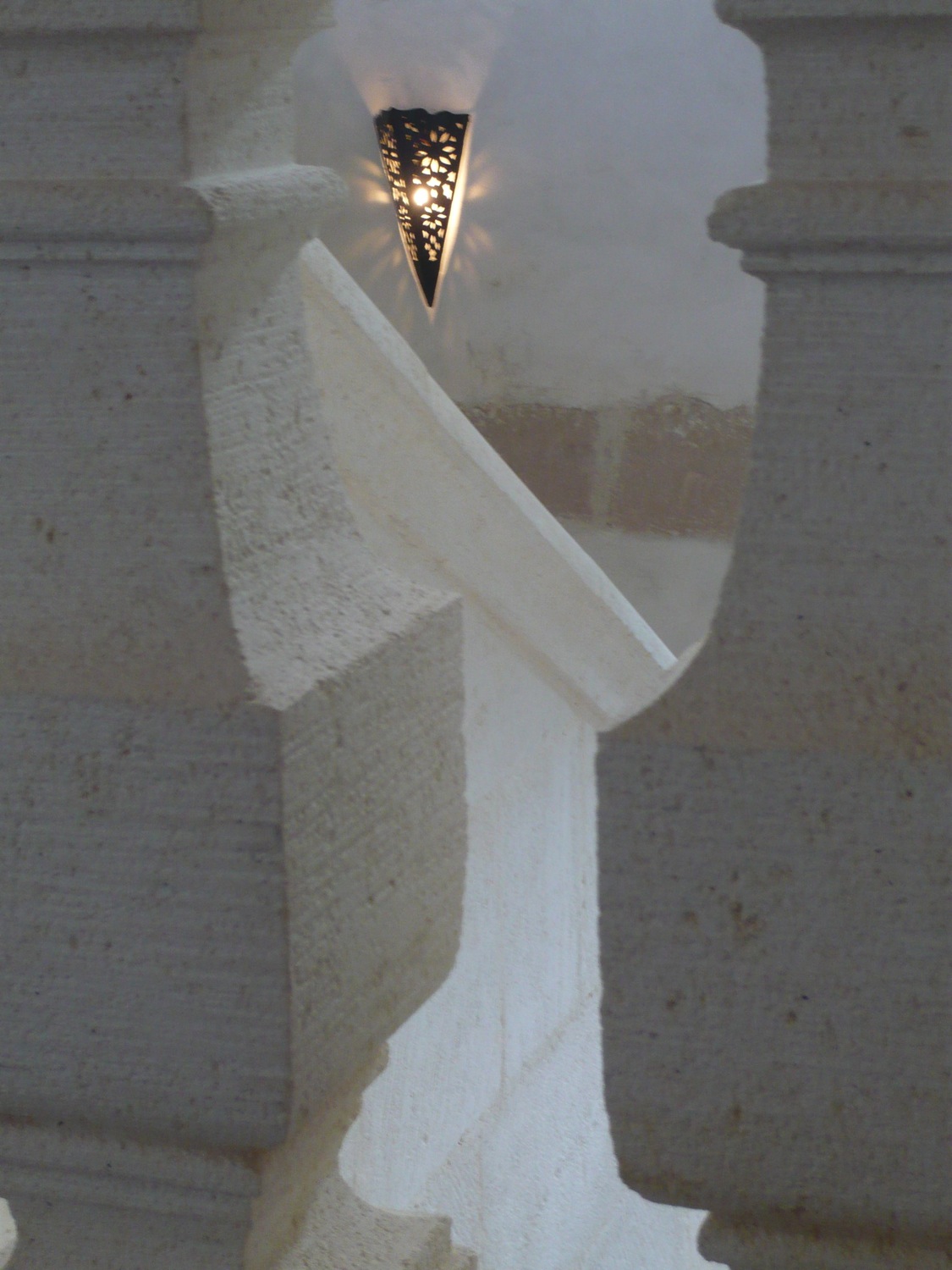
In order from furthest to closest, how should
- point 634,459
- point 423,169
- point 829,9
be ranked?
point 634,459 → point 423,169 → point 829,9

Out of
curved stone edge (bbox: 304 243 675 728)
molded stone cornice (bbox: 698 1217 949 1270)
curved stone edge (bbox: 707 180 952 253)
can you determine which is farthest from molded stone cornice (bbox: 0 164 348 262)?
curved stone edge (bbox: 304 243 675 728)

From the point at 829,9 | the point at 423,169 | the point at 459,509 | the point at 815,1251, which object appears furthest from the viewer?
the point at 423,169

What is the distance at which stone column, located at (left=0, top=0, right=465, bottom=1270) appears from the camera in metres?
0.56

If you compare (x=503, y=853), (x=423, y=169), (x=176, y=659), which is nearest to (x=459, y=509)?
(x=503, y=853)

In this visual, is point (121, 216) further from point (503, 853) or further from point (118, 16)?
point (503, 853)

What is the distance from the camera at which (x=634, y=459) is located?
374 cm

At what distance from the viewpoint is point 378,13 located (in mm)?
3637

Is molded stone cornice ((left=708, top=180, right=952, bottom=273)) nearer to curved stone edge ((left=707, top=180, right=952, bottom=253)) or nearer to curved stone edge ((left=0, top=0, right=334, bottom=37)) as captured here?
curved stone edge ((left=707, top=180, right=952, bottom=253))

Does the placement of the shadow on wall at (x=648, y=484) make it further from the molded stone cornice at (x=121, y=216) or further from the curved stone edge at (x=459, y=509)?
the molded stone cornice at (x=121, y=216)

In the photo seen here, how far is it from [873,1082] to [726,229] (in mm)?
332

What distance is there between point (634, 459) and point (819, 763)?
3248 millimetres

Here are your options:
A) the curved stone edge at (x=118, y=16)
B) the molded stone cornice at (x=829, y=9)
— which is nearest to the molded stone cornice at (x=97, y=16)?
the curved stone edge at (x=118, y=16)

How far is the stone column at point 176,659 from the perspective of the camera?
0.56 m

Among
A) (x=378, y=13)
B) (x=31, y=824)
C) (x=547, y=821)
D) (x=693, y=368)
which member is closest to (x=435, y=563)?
(x=547, y=821)
